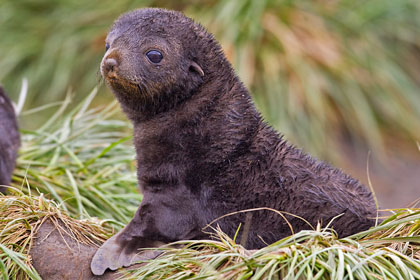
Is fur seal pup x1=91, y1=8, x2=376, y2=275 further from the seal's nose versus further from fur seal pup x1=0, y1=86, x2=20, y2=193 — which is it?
fur seal pup x1=0, y1=86, x2=20, y2=193

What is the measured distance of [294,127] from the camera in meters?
8.74

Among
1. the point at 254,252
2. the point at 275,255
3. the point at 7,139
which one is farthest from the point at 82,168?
the point at 275,255

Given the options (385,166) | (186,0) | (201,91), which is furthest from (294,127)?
(201,91)

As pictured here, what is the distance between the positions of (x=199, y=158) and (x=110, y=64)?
0.69 metres

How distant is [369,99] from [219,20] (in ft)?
7.54

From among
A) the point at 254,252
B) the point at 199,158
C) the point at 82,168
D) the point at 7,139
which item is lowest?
the point at 7,139

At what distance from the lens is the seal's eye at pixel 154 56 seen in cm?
383

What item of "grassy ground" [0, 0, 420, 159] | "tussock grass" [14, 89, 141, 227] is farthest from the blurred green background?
"tussock grass" [14, 89, 141, 227]

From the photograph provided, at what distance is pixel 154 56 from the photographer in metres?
3.84

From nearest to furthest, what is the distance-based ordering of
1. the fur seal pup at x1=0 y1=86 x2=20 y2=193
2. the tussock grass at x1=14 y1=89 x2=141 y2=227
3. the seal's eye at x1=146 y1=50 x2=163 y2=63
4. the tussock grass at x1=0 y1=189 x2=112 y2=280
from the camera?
the tussock grass at x1=0 y1=189 x2=112 y2=280 → the seal's eye at x1=146 y1=50 x2=163 y2=63 → the tussock grass at x1=14 y1=89 x2=141 y2=227 → the fur seal pup at x1=0 y1=86 x2=20 y2=193

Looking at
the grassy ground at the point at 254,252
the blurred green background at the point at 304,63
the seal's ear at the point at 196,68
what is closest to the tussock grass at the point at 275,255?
the grassy ground at the point at 254,252

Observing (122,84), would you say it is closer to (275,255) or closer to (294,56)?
(275,255)

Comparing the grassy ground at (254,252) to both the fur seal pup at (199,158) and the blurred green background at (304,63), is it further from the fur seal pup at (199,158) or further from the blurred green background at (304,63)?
the blurred green background at (304,63)

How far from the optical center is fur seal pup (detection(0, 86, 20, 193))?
5320 mm
